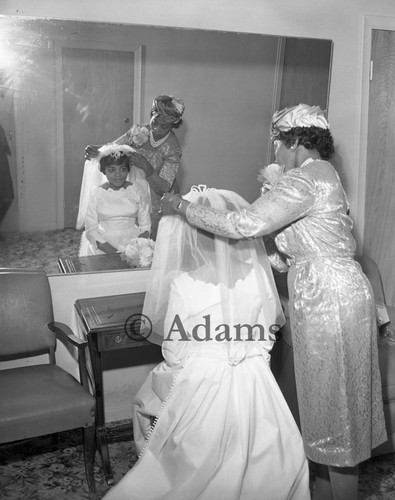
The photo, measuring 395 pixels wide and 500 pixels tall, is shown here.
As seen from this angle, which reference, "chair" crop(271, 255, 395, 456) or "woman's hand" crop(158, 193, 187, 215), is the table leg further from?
"chair" crop(271, 255, 395, 456)

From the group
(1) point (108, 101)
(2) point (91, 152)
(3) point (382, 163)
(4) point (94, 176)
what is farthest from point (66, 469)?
(3) point (382, 163)

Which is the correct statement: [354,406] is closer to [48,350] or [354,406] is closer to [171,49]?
[48,350]

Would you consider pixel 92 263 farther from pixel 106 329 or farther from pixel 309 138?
pixel 309 138

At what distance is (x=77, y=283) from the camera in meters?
2.77

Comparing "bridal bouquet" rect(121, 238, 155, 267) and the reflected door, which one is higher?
the reflected door

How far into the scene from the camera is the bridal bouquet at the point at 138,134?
2.61 meters

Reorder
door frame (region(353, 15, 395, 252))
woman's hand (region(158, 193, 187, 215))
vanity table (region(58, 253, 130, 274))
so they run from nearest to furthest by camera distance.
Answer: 1. woman's hand (region(158, 193, 187, 215))
2. vanity table (region(58, 253, 130, 274))
3. door frame (region(353, 15, 395, 252))

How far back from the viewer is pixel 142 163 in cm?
266

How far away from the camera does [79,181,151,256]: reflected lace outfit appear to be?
2654 mm

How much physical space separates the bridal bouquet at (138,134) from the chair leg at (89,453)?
1274 mm

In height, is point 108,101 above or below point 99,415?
above

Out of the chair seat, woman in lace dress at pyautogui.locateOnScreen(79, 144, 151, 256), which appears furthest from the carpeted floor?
woman in lace dress at pyautogui.locateOnScreen(79, 144, 151, 256)

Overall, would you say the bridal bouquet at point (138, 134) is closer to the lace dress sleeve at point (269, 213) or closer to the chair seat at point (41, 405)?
the lace dress sleeve at point (269, 213)

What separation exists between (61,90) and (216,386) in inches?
56.1
